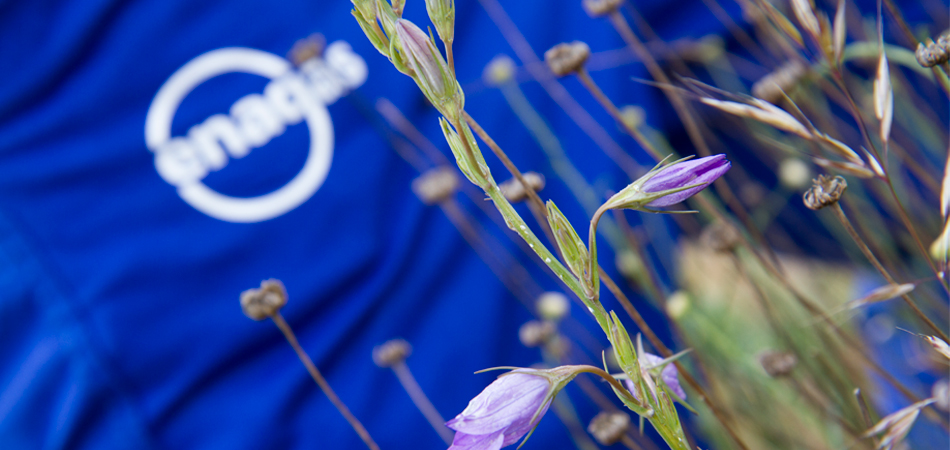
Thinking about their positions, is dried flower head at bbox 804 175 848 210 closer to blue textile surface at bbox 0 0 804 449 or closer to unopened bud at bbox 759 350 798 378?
unopened bud at bbox 759 350 798 378

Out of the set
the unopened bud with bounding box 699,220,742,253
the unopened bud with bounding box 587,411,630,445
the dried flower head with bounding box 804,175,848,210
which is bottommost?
the unopened bud with bounding box 587,411,630,445

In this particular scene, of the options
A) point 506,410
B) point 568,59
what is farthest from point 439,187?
point 506,410

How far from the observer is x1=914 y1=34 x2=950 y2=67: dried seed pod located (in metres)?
0.16

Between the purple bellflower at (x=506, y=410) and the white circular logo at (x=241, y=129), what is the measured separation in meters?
0.45

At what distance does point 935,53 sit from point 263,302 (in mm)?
232

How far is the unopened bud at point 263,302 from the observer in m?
0.21

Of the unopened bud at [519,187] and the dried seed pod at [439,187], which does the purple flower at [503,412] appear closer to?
the unopened bud at [519,187]

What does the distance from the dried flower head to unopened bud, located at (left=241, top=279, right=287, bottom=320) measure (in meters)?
0.18

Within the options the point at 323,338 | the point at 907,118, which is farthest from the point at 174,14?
the point at 907,118

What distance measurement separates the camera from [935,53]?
16 centimetres

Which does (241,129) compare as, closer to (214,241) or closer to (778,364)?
(214,241)

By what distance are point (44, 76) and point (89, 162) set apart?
0.08m

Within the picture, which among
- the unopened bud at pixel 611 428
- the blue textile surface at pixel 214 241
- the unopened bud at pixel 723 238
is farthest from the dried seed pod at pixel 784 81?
the blue textile surface at pixel 214 241

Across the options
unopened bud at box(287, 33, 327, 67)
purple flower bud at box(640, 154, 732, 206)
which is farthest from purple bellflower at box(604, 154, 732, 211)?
unopened bud at box(287, 33, 327, 67)
